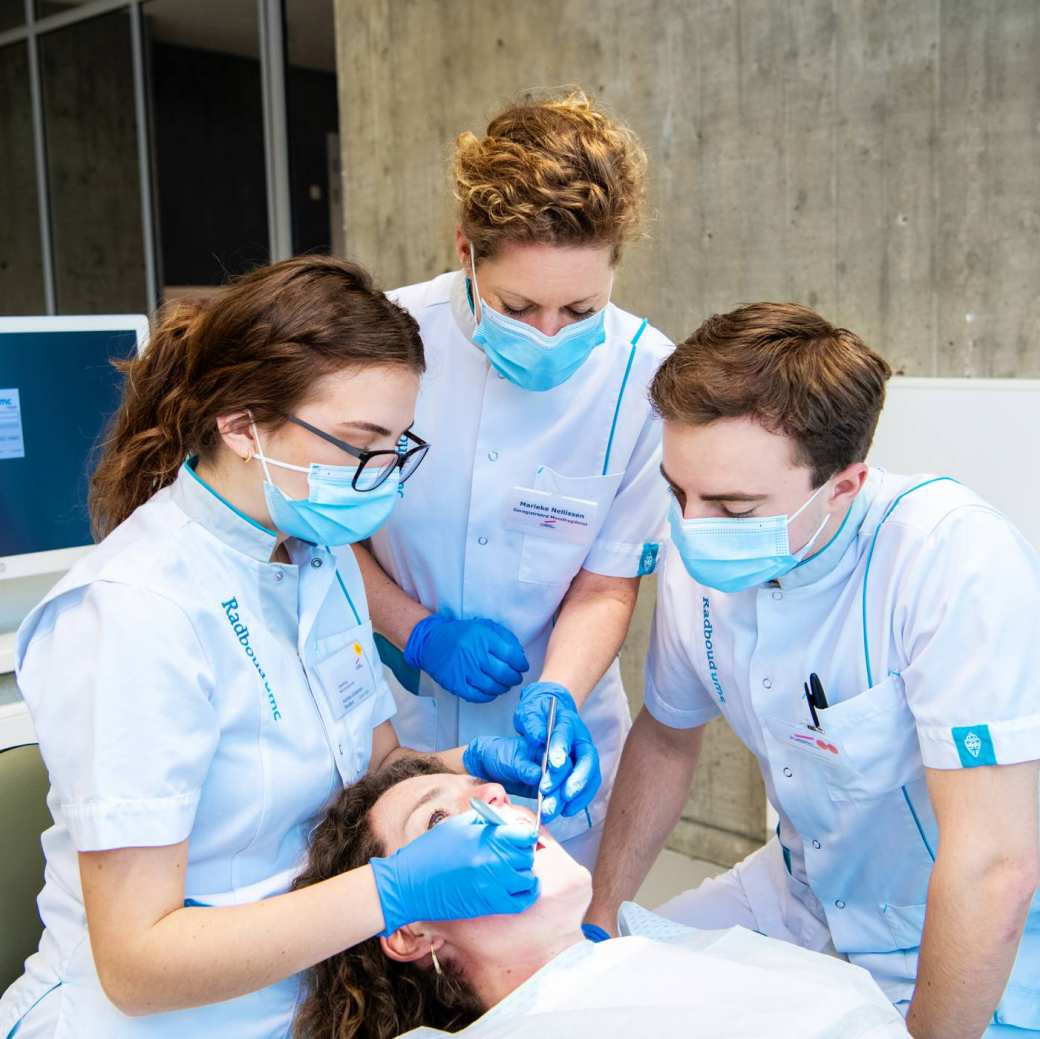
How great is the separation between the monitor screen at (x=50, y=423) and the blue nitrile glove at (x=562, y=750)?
3.57ft

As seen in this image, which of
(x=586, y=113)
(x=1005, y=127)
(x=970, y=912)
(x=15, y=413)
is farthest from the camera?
(x=1005, y=127)

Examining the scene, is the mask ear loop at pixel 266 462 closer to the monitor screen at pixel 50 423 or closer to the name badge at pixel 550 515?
the name badge at pixel 550 515

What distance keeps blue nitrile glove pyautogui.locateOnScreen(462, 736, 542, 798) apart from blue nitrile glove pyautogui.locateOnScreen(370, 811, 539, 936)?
8.6 inches

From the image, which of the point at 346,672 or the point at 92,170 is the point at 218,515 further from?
the point at 92,170

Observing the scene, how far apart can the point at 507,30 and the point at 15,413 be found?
1.99 meters

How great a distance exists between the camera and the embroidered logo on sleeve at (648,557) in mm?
1733

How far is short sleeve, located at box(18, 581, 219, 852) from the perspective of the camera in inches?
40.9

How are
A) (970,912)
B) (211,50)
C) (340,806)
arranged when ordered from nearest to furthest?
(970,912) → (340,806) → (211,50)

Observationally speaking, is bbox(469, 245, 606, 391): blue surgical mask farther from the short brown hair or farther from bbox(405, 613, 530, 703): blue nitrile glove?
bbox(405, 613, 530, 703): blue nitrile glove

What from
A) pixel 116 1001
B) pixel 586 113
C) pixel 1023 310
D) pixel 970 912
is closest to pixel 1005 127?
pixel 1023 310

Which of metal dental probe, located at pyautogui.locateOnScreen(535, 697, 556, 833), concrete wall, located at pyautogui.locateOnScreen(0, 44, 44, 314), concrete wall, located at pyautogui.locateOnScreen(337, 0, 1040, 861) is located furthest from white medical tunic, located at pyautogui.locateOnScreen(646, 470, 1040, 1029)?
concrete wall, located at pyautogui.locateOnScreen(0, 44, 44, 314)

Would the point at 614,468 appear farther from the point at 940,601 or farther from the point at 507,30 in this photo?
the point at 507,30

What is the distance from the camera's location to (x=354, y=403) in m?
1.21

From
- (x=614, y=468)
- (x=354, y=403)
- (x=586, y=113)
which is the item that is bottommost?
(x=614, y=468)
